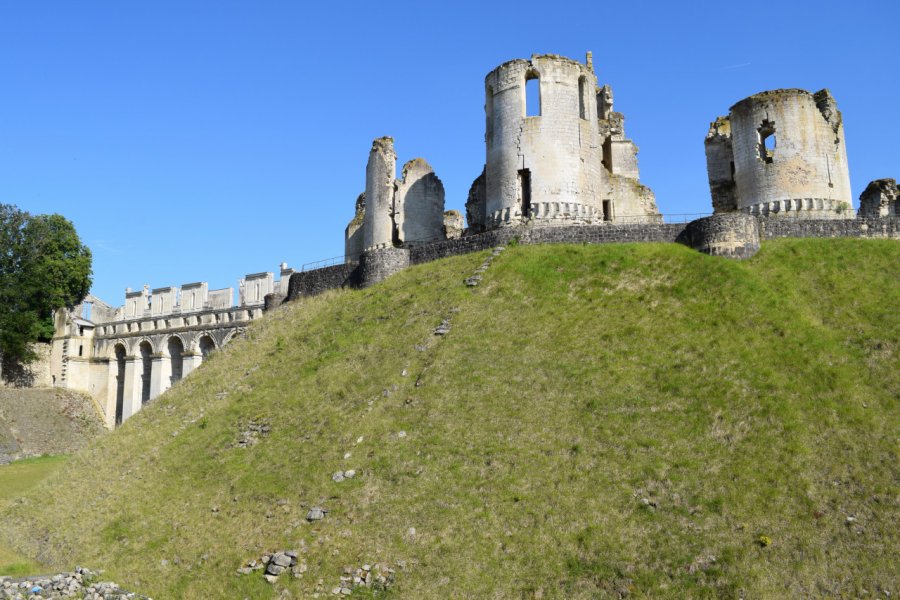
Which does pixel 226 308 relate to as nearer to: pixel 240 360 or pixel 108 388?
pixel 108 388

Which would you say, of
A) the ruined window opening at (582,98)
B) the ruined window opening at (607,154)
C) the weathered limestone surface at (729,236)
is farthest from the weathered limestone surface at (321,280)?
the weathered limestone surface at (729,236)

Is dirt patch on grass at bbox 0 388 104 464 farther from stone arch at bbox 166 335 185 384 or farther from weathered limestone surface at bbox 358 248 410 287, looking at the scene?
weathered limestone surface at bbox 358 248 410 287

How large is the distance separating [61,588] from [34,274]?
147 feet

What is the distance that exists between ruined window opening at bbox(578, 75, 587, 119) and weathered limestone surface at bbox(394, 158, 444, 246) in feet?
30.9

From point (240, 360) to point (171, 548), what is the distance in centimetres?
1373

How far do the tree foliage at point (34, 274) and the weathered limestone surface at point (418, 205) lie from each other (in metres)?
30.1

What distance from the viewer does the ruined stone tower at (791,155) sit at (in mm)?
34750

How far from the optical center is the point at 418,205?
4247cm

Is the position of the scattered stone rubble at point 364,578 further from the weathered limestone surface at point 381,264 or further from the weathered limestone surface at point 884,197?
the weathered limestone surface at point 884,197

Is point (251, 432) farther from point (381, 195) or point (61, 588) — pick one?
point (381, 195)

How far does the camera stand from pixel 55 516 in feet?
77.5

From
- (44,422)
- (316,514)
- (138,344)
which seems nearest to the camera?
(316,514)

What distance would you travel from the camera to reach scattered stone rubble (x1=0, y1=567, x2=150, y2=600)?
57.5ft

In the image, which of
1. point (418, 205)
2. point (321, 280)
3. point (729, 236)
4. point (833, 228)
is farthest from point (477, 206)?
point (833, 228)
